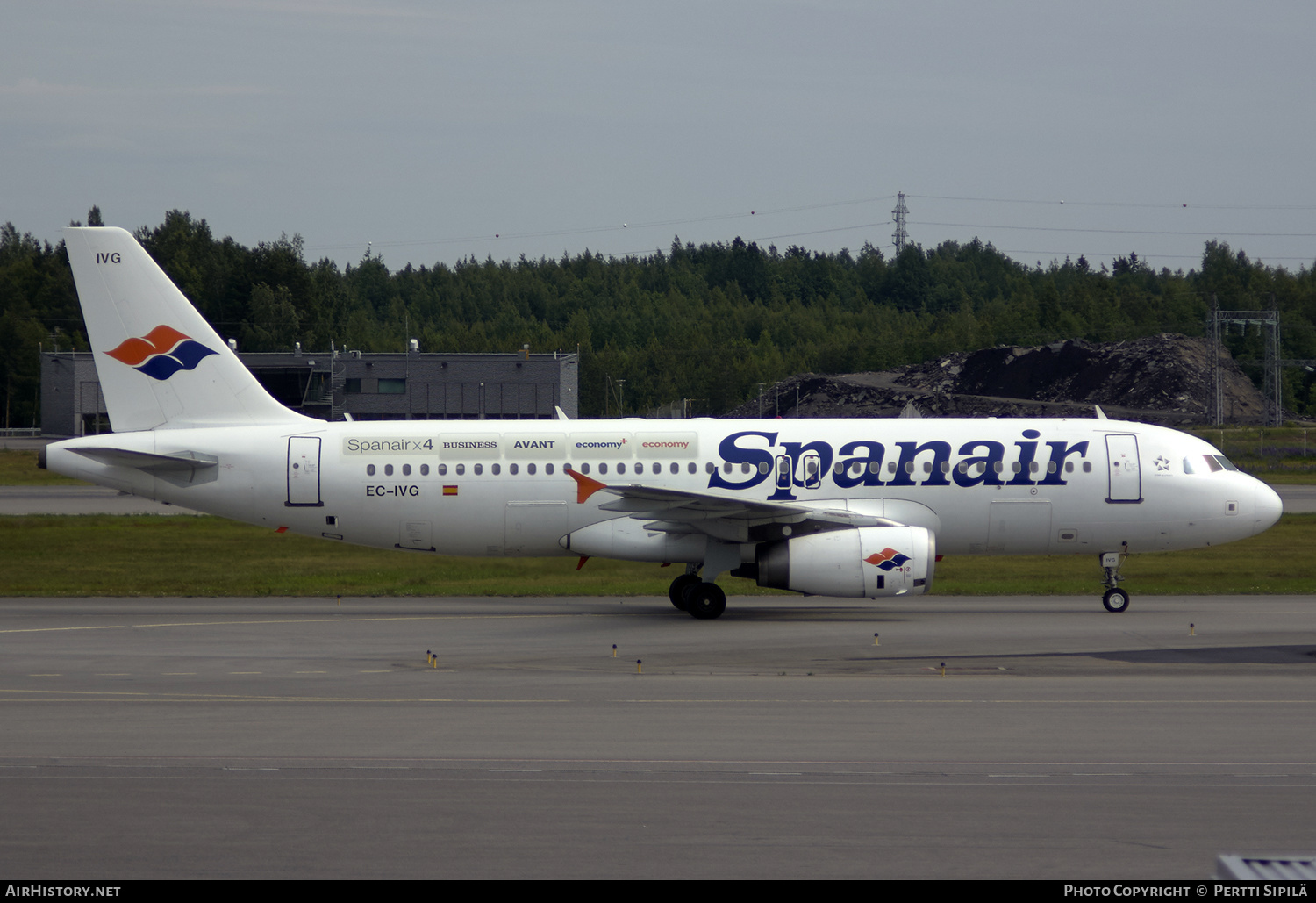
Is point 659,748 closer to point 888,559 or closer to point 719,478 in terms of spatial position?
point 888,559

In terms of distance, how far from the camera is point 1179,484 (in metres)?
27.0

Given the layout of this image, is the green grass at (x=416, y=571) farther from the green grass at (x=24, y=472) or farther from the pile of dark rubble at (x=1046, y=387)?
the pile of dark rubble at (x=1046, y=387)

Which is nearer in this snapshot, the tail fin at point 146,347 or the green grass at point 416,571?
the tail fin at point 146,347

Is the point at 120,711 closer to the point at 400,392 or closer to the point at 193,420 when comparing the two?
the point at 193,420

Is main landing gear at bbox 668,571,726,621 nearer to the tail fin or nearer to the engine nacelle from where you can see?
the engine nacelle

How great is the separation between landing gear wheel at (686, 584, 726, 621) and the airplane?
166 mm

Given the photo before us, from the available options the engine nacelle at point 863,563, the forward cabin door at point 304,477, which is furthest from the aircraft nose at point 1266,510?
the forward cabin door at point 304,477

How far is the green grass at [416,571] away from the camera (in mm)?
31578

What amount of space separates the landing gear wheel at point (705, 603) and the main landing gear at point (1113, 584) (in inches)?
320

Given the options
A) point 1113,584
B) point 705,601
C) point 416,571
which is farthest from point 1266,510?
point 416,571

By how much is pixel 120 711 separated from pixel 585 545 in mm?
11801

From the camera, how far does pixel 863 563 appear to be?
81.0 ft

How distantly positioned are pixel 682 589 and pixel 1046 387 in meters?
81.7
